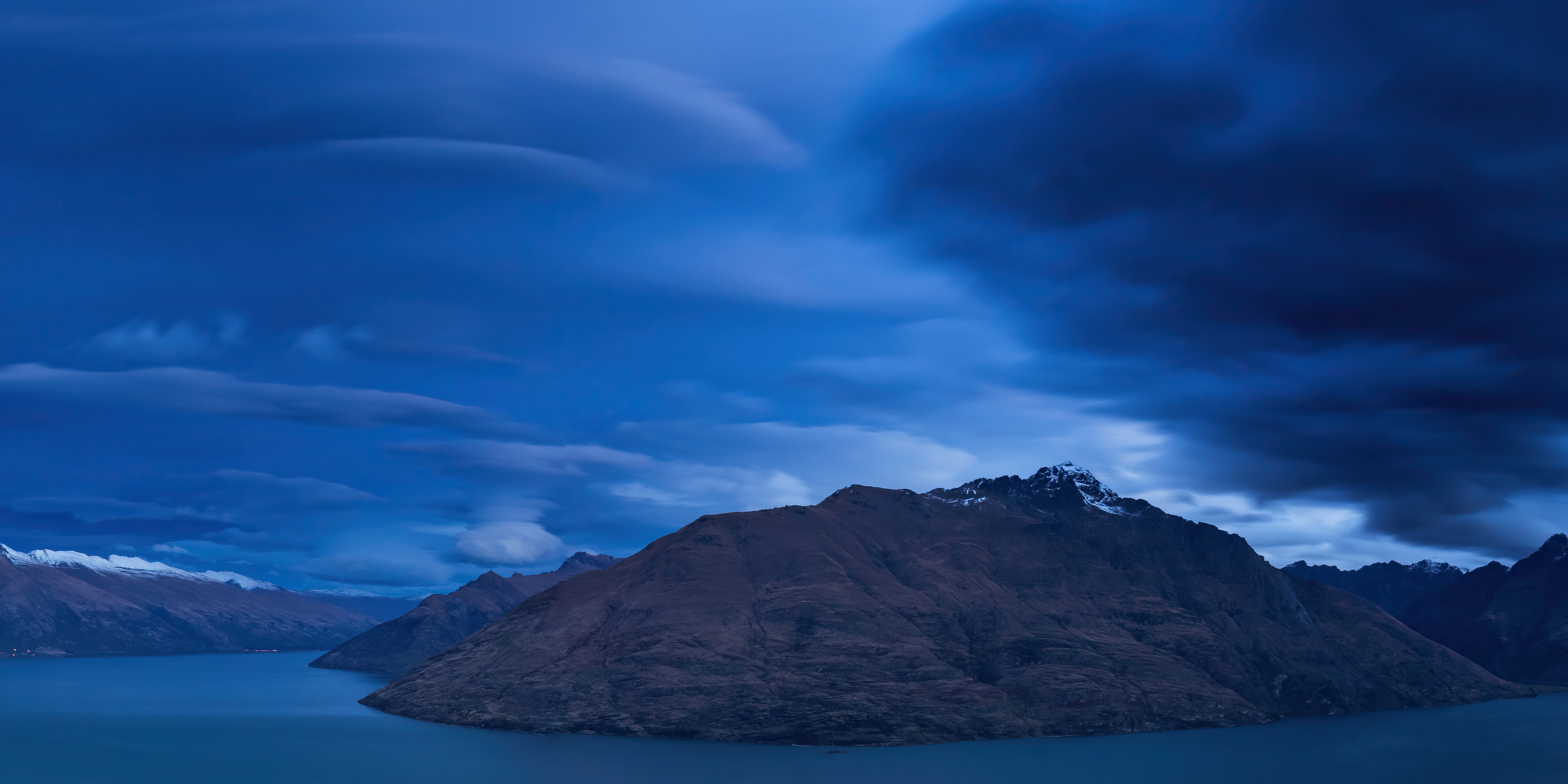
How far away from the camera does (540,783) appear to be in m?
187

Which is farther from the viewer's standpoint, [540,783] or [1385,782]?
[1385,782]

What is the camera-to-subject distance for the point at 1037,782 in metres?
190

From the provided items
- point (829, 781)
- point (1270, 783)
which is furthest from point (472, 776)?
point (1270, 783)

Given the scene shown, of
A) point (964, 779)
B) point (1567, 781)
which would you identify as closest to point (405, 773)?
point (964, 779)

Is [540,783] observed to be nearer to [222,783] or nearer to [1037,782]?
[222,783]

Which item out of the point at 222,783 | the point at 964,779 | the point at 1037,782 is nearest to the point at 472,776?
the point at 222,783

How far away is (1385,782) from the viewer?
199 metres

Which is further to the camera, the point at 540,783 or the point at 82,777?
the point at 82,777

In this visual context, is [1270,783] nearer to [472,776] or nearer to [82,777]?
[472,776]

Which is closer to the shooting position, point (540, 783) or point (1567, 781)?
point (540, 783)

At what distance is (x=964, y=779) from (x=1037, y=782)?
41.2 feet

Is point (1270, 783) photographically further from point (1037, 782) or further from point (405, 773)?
point (405, 773)

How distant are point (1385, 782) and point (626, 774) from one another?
453 feet

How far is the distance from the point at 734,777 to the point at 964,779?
4073 centimetres
